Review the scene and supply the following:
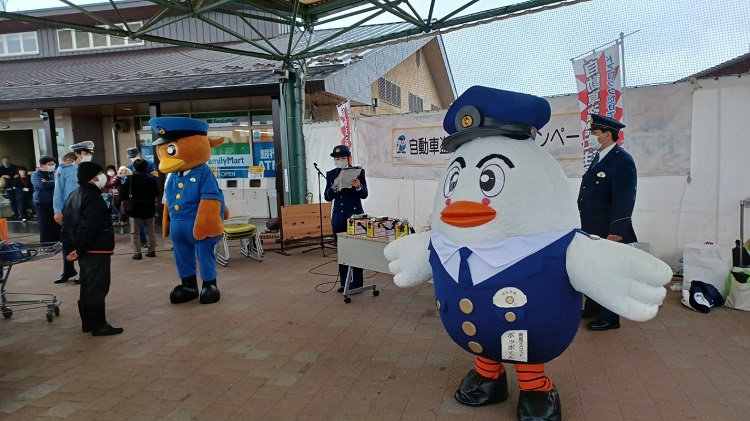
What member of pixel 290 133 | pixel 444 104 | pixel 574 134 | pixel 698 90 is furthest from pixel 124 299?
pixel 444 104

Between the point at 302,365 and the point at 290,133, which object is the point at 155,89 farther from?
the point at 302,365

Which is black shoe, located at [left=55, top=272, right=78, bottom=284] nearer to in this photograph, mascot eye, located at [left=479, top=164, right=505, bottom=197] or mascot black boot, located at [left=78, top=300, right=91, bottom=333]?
mascot black boot, located at [left=78, top=300, right=91, bottom=333]

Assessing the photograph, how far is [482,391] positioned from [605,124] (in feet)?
8.65

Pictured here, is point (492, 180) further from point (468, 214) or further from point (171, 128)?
point (171, 128)

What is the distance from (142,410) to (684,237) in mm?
6189

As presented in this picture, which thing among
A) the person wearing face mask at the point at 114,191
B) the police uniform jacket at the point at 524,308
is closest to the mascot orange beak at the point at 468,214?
the police uniform jacket at the point at 524,308

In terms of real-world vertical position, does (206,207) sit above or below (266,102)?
below

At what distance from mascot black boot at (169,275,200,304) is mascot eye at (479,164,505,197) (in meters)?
4.41

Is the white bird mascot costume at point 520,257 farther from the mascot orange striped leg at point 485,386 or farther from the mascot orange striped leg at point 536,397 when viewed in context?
the mascot orange striped leg at point 485,386

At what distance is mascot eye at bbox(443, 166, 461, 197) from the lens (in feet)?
9.57

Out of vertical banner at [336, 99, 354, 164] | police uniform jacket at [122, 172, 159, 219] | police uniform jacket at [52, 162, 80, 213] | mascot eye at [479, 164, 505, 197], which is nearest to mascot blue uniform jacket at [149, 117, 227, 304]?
police uniform jacket at [52, 162, 80, 213]

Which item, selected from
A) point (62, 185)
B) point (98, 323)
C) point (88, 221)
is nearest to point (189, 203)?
point (88, 221)

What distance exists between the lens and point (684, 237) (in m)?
6.15

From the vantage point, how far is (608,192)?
174 inches
